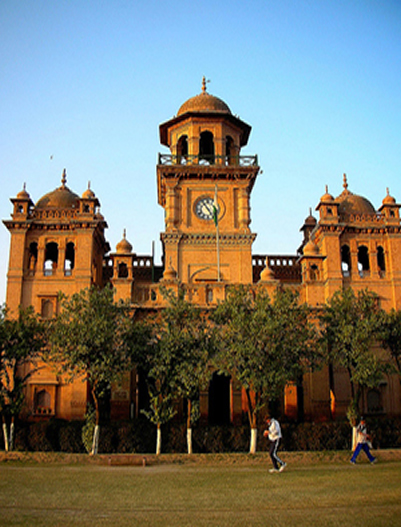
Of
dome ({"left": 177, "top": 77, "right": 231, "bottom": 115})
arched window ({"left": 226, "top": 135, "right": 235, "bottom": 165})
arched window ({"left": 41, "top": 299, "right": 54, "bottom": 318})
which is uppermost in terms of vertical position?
dome ({"left": 177, "top": 77, "right": 231, "bottom": 115})

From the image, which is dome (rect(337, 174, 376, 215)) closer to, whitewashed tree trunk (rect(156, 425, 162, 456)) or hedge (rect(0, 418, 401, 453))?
hedge (rect(0, 418, 401, 453))

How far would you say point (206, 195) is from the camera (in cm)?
3975

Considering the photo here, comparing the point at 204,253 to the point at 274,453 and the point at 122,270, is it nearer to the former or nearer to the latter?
the point at 122,270

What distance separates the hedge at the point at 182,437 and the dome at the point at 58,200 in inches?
597

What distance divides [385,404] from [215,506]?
78.5ft

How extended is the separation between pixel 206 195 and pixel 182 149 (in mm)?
4852

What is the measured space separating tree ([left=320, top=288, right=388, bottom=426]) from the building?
479 cm

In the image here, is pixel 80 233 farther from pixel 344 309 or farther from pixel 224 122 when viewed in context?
pixel 344 309

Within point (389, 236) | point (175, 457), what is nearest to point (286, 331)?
point (175, 457)

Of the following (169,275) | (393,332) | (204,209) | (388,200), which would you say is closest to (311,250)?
(388,200)

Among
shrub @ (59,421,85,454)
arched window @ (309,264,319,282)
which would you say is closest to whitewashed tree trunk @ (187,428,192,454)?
shrub @ (59,421,85,454)

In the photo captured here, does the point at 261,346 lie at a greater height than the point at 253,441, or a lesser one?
greater

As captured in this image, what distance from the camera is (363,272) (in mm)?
37562

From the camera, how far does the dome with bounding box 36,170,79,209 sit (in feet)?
126
